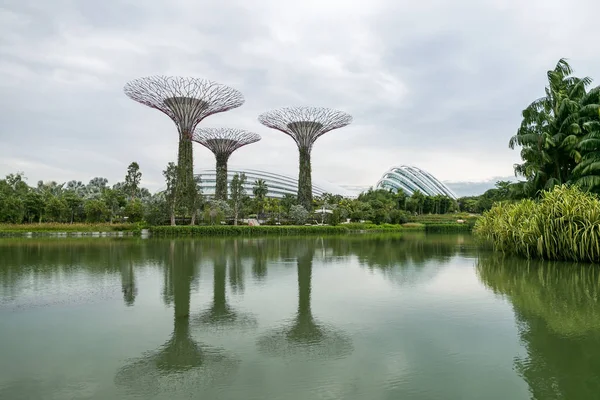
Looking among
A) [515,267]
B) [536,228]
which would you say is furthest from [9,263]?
[536,228]

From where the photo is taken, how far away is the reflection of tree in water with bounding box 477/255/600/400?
525 cm

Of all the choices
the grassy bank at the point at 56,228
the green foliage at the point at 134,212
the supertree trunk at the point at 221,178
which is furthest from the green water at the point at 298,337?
the supertree trunk at the point at 221,178

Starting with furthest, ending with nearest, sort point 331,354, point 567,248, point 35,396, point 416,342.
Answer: point 567,248
point 416,342
point 331,354
point 35,396

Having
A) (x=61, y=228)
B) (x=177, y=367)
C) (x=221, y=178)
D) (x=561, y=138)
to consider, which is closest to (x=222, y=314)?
(x=177, y=367)

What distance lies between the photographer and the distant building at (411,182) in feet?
367

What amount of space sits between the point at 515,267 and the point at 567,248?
3004mm

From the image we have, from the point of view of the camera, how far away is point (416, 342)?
6820 mm

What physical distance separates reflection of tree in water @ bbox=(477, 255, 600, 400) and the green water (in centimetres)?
3

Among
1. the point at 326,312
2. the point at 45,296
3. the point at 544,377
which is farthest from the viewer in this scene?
the point at 45,296

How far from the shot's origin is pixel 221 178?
66875mm

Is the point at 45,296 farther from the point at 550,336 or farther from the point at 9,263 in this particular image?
the point at 550,336

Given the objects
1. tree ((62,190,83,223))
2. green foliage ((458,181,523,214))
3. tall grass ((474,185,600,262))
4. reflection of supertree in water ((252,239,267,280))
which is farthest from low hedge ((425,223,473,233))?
tree ((62,190,83,223))

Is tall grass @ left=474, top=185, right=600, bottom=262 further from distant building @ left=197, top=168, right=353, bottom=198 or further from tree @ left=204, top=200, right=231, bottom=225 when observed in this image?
distant building @ left=197, top=168, right=353, bottom=198

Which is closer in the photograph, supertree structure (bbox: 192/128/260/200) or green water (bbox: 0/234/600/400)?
green water (bbox: 0/234/600/400)
